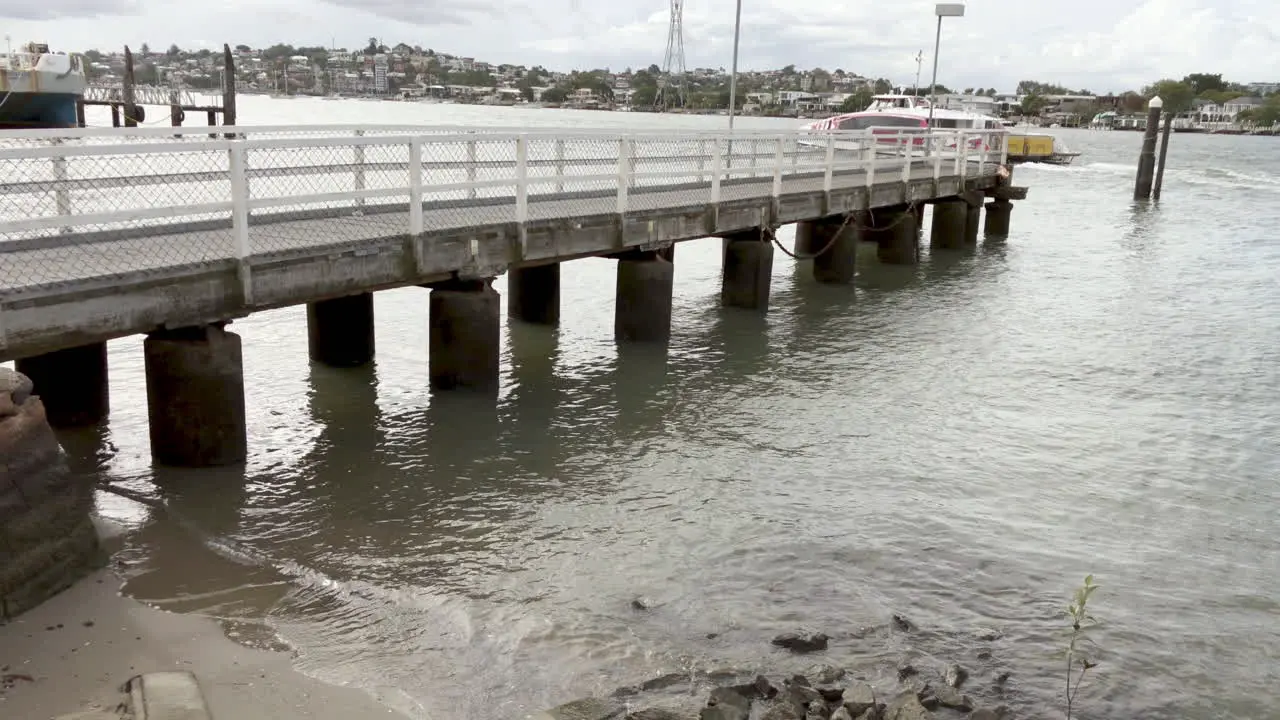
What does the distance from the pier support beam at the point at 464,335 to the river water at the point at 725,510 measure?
15.6 inches

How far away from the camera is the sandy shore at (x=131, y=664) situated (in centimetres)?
557

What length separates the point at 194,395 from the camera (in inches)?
354

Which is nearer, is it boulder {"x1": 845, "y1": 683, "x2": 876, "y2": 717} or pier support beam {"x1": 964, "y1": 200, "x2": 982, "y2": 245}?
boulder {"x1": 845, "y1": 683, "x2": 876, "y2": 717}

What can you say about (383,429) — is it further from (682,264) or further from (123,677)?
(682,264)

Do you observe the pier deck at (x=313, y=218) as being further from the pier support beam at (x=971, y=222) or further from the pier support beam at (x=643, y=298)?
the pier support beam at (x=971, y=222)

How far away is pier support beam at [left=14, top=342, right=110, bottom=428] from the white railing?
1.19 meters

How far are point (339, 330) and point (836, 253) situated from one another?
1158cm

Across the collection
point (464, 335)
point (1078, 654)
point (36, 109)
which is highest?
point (36, 109)

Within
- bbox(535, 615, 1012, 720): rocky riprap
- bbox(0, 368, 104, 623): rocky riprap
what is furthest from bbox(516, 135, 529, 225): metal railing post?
bbox(535, 615, 1012, 720): rocky riprap

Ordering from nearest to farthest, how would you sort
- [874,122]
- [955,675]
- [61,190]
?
[955,675] < [61,190] < [874,122]

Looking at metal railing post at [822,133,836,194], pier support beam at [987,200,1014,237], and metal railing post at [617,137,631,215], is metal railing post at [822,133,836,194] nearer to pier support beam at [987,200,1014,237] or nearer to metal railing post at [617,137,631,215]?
metal railing post at [617,137,631,215]

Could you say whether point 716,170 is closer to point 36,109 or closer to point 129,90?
point 36,109

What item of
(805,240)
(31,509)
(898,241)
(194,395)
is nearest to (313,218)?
(194,395)

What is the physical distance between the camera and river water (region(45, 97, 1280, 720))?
6.78 meters
